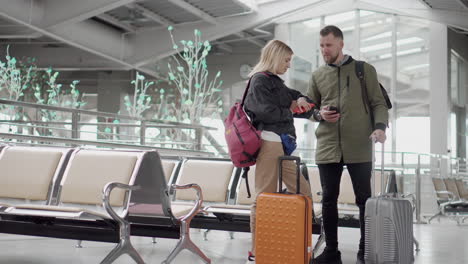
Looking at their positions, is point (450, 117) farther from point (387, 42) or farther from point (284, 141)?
point (284, 141)

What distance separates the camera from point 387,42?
55.5 ft

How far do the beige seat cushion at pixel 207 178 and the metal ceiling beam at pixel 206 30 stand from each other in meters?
11.2

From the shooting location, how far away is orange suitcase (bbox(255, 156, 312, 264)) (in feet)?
11.2

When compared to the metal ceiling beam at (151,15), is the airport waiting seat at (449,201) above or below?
below

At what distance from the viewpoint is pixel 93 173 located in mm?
4234

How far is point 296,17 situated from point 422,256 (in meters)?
13.3

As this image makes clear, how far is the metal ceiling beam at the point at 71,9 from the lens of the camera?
13.1m

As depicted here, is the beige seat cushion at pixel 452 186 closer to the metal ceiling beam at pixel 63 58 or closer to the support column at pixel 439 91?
the support column at pixel 439 91

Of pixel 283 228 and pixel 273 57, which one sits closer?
pixel 283 228

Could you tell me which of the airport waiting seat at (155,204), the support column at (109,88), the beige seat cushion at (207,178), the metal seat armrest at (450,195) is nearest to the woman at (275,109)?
the airport waiting seat at (155,204)

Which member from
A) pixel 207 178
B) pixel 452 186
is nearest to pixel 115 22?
pixel 452 186

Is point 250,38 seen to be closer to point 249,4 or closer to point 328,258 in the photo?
point 249,4

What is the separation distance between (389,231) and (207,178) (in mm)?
2267

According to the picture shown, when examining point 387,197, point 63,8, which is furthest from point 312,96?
point 63,8
